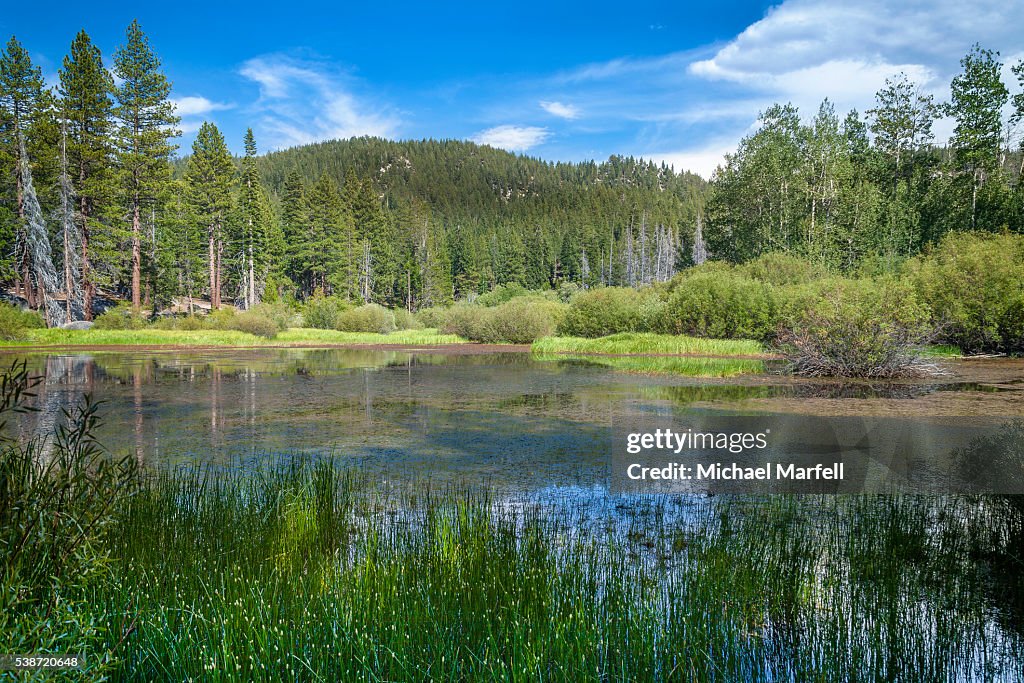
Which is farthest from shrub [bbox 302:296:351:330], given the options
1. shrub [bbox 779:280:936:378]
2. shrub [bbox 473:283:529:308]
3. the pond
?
shrub [bbox 779:280:936:378]

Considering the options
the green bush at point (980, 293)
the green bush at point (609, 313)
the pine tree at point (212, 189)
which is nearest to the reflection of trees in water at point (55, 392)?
the green bush at point (609, 313)

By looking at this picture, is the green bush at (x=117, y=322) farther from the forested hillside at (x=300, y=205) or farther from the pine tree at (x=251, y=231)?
the pine tree at (x=251, y=231)

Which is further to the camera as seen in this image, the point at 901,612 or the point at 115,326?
the point at 115,326

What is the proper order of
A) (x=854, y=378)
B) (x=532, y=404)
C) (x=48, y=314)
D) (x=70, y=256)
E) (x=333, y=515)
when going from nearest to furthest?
(x=333, y=515)
(x=532, y=404)
(x=854, y=378)
(x=48, y=314)
(x=70, y=256)

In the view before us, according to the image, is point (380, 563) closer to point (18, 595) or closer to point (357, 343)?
point (18, 595)

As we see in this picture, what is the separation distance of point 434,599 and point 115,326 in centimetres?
3813

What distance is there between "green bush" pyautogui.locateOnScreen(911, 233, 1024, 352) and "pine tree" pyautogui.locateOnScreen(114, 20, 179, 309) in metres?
43.8

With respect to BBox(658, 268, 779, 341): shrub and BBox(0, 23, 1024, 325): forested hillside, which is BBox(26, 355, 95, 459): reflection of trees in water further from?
BBox(658, 268, 779, 341): shrub

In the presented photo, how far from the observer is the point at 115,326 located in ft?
116

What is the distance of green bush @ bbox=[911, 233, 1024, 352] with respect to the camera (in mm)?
23516

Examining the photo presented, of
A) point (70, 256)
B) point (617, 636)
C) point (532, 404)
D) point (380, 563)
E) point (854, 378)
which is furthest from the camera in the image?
point (70, 256)

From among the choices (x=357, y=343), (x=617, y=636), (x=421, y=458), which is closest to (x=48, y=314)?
(x=357, y=343)

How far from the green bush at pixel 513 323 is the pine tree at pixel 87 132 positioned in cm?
2269

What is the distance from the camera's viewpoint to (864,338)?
1780 centimetres
